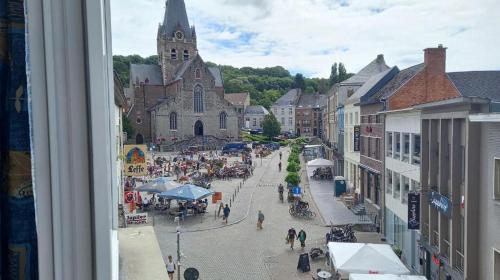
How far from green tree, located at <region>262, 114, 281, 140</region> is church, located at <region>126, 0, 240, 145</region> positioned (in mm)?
3321

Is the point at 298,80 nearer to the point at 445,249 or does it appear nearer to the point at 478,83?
the point at 478,83

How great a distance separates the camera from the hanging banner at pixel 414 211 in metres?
3.86

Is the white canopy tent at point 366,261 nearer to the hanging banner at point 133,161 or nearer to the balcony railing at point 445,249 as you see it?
the balcony railing at point 445,249

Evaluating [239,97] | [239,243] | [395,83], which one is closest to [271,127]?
[239,97]

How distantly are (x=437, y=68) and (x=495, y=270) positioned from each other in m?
3.91

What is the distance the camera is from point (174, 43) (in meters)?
16.1


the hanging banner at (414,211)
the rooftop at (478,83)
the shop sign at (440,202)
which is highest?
the rooftop at (478,83)

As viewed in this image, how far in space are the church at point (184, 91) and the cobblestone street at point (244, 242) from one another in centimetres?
783

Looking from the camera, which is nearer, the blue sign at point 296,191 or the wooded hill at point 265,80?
the wooded hill at point 265,80

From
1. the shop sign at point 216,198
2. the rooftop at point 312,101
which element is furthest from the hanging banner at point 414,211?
the rooftop at point 312,101

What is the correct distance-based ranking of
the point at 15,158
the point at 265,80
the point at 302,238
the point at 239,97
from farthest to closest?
the point at 239,97 → the point at 302,238 → the point at 265,80 → the point at 15,158

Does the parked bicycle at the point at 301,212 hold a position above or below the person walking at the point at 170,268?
below

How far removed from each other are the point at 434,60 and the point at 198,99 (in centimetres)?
1252

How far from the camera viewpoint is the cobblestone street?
394 centimetres
